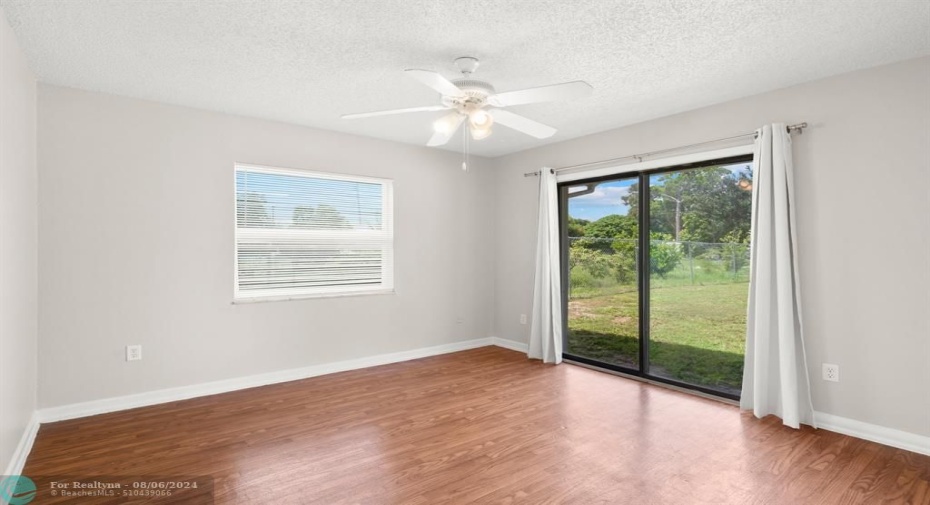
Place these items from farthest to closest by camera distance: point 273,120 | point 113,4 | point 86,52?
point 273,120 < point 86,52 < point 113,4

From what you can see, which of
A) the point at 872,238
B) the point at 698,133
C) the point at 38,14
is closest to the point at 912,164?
the point at 872,238

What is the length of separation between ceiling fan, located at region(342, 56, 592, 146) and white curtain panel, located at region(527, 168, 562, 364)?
1.87m

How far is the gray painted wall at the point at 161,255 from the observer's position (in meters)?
3.17

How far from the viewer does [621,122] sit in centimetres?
412

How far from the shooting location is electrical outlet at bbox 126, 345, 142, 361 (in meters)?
3.39

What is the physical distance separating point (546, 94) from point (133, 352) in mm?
3484

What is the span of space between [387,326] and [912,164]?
169 inches

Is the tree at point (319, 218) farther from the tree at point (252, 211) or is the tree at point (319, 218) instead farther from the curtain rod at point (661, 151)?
the curtain rod at point (661, 151)

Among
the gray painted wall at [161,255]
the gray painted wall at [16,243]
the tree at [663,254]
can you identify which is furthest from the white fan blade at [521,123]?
the gray painted wall at [16,243]

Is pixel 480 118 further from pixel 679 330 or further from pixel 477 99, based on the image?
pixel 679 330

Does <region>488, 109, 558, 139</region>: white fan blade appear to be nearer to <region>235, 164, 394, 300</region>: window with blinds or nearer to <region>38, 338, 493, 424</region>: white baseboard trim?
<region>235, 164, 394, 300</region>: window with blinds

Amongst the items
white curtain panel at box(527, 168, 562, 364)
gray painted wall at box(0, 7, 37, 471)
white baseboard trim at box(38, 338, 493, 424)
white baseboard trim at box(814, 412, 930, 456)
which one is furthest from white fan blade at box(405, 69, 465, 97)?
white baseboard trim at box(814, 412, 930, 456)

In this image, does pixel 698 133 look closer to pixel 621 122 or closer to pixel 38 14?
pixel 621 122

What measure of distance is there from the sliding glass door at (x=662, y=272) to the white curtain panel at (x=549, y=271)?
20 cm
